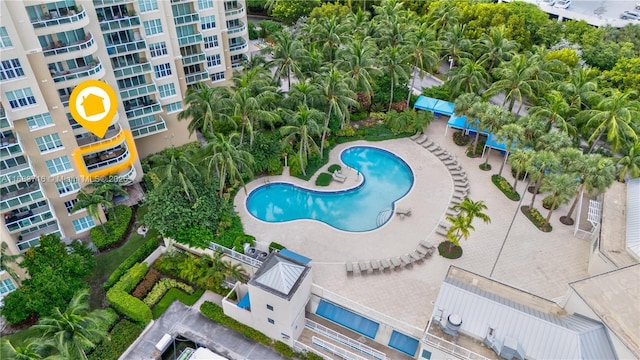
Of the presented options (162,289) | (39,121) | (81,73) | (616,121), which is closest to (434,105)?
(616,121)

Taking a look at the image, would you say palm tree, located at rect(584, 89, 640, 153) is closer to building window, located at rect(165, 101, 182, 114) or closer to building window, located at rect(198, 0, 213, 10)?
building window, located at rect(198, 0, 213, 10)

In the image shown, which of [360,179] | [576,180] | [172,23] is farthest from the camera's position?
[360,179]

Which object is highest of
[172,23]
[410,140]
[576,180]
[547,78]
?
[172,23]

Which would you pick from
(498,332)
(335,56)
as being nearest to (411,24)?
(335,56)

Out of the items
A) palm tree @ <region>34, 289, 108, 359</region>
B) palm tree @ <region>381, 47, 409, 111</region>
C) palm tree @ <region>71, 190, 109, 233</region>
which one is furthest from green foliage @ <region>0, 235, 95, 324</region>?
palm tree @ <region>381, 47, 409, 111</region>

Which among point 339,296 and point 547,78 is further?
point 547,78

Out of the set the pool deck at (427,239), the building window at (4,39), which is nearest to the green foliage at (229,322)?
the pool deck at (427,239)

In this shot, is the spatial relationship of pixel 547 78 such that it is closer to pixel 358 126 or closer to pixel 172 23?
pixel 358 126
